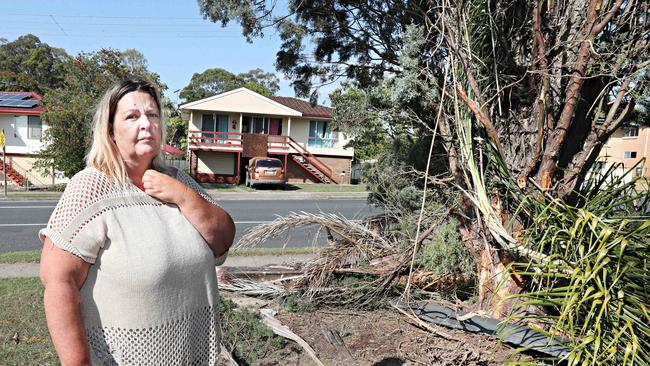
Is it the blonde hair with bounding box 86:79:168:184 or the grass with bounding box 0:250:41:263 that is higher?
the blonde hair with bounding box 86:79:168:184

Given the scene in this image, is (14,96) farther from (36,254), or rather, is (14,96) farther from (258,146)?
(36,254)

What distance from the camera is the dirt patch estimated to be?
329cm

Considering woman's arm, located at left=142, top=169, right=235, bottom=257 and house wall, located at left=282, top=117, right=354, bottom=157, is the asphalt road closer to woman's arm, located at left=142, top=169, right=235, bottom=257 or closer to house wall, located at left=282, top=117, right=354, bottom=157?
woman's arm, located at left=142, top=169, right=235, bottom=257

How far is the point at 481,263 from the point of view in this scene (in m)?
3.77

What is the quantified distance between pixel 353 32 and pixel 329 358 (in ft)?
16.0

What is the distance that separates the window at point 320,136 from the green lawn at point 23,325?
85.5ft

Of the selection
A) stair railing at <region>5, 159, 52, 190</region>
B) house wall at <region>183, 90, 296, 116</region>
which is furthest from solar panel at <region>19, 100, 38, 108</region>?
house wall at <region>183, 90, 296, 116</region>

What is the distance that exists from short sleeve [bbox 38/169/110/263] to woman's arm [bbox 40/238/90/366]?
0.10 feet

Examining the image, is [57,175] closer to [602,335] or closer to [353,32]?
[353,32]

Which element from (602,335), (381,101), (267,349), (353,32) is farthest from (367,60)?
(602,335)

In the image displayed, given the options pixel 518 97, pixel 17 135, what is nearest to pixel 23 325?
pixel 518 97

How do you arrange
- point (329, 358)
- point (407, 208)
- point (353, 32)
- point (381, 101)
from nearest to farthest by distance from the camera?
point (329, 358) → point (381, 101) → point (407, 208) → point (353, 32)

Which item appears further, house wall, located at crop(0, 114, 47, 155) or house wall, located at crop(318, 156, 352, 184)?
house wall, located at crop(318, 156, 352, 184)

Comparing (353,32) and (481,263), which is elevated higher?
(353,32)
